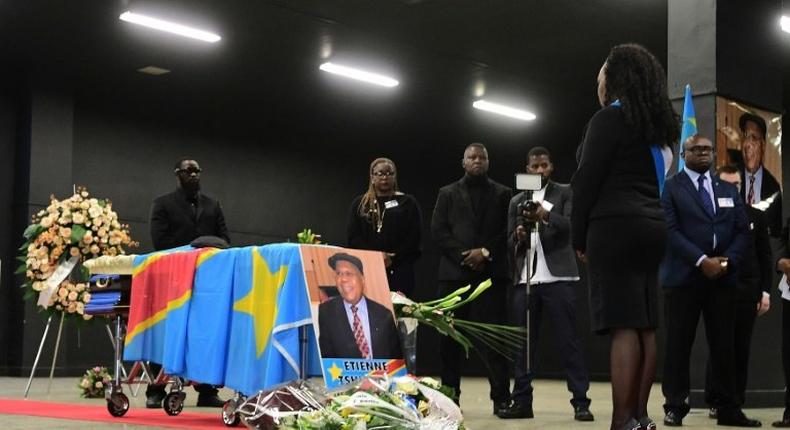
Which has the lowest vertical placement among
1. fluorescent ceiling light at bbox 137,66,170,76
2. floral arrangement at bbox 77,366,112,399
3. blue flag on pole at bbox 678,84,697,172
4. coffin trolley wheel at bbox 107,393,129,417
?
floral arrangement at bbox 77,366,112,399

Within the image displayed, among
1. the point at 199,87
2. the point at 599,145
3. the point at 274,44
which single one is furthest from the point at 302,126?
the point at 599,145

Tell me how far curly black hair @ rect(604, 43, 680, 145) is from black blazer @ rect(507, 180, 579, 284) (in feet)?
7.33

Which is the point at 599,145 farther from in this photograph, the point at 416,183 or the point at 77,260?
the point at 416,183

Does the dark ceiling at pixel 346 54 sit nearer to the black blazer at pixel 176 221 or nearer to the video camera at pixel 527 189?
the black blazer at pixel 176 221

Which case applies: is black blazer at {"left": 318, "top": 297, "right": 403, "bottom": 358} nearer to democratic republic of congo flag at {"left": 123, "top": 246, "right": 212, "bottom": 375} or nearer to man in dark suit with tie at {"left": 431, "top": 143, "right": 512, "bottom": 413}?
democratic republic of congo flag at {"left": 123, "top": 246, "right": 212, "bottom": 375}

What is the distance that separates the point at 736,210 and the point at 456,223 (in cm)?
164

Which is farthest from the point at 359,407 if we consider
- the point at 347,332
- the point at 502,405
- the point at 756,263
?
the point at 756,263

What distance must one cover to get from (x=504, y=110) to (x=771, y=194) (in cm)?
713

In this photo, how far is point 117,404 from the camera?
5.34 meters

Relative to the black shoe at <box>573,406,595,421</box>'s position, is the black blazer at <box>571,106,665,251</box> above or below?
above

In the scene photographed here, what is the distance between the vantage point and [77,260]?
26.4ft

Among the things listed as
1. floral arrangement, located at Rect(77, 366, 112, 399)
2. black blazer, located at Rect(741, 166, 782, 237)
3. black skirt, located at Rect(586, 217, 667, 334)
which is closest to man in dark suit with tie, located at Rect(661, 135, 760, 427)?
black blazer, located at Rect(741, 166, 782, 237)

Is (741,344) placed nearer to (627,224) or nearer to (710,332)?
(710,332)

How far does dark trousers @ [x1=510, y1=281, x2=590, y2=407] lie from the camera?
232 inches
